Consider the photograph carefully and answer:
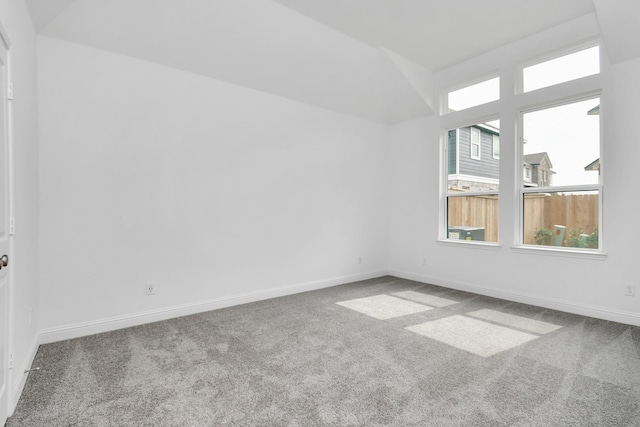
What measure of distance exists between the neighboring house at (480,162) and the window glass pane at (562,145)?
0.01 meters

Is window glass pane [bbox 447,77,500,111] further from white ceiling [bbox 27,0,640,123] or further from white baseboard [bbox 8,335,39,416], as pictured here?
white baseboard [bbox 8,335,39,416]

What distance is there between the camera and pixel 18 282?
2025 mm

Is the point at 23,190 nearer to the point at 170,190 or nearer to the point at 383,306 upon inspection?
the point at 170,190

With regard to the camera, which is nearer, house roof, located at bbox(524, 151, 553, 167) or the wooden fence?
the wooden fence

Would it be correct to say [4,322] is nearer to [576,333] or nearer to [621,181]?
[576,333]

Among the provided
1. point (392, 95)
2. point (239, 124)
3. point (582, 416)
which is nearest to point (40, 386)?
point (239, 124)

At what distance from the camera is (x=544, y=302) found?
12.5 feet

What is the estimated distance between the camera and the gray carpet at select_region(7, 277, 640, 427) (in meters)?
1.83

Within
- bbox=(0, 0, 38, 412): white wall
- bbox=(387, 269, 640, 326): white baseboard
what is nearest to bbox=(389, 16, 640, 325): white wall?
bbox=(387, 269, 640, 326): white baseboard

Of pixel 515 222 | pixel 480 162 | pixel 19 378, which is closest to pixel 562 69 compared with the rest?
pixel 480 162

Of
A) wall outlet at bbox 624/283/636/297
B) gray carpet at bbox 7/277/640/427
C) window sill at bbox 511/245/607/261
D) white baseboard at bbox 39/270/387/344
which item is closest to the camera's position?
gray carpet at bbox 7/277/640/427

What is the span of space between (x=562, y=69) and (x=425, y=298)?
312 cm

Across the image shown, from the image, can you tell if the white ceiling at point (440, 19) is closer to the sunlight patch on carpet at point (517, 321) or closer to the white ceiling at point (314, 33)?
the white ceiling at point (314, 33)

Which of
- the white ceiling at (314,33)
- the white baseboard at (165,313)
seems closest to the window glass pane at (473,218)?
the white ceiling at (314,33)
